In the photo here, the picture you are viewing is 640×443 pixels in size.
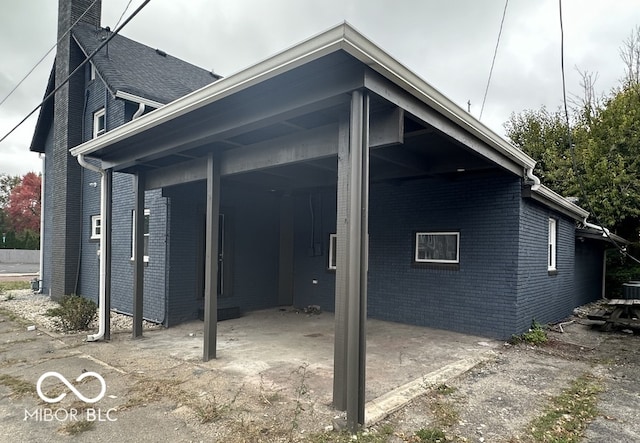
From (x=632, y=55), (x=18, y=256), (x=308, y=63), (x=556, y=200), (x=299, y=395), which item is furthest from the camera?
(x=18, y=256)

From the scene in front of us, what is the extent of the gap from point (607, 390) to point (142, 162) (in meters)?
6.23

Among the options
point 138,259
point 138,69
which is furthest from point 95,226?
point 138,259

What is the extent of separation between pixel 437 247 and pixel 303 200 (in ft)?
10.9

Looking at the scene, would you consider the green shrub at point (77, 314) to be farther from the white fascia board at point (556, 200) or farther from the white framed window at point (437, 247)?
the white fascia board at point (556, 200)

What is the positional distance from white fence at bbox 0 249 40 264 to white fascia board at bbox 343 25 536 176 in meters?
33.7

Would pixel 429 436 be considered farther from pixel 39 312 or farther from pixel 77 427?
pixel 39 312

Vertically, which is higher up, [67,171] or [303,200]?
[67,171]

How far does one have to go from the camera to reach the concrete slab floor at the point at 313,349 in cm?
436

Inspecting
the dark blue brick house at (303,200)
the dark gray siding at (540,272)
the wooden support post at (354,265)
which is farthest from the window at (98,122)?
the dark gray siding at (540,272)

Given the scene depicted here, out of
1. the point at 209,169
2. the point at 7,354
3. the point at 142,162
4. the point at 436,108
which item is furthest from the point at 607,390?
the point at 7,354

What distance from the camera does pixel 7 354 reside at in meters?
5.35

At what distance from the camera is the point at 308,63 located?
2973 millimetres

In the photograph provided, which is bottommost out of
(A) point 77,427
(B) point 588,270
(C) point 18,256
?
(C) point 18,256

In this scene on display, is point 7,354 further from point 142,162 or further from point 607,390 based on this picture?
point 607,390
